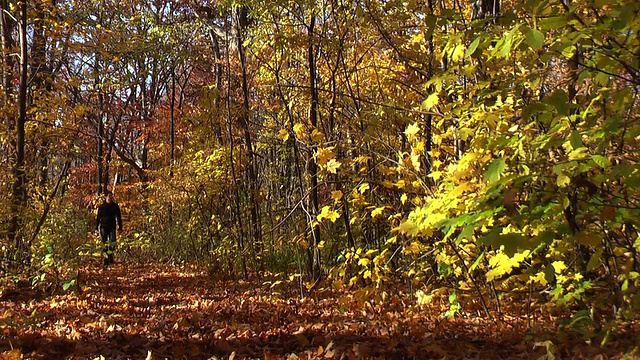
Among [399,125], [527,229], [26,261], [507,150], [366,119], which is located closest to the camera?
[507,150]

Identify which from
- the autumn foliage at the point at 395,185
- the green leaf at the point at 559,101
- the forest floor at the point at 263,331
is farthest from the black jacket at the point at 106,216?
the green leaf at the point at 559,101

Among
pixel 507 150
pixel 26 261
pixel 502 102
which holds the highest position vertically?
pixel 502 102

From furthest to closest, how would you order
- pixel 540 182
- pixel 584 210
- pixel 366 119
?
pixel 366 119
pixel 540 182
pixel 584 210

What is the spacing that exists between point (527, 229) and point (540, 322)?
1.59 m

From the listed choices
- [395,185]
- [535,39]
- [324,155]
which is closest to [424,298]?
[395,185]

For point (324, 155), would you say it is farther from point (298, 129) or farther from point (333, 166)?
point (298, 129)

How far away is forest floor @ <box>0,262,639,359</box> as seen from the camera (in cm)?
370

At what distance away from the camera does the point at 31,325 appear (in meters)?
4.61

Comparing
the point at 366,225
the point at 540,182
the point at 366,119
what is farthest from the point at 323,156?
the point at 366,225

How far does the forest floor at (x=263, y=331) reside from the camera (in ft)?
12.1

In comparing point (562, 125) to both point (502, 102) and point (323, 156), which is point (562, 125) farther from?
point (323, 156)

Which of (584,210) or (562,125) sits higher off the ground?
(562,125)

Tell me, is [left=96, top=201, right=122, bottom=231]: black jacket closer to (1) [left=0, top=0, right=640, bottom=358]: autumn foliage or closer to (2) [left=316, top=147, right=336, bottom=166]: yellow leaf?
(1) [left=0, top=0, right=640, bottom=358]: autumn foliage

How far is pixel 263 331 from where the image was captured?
179 inches
